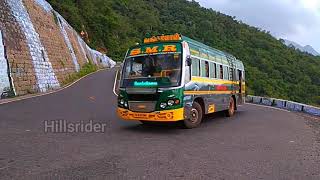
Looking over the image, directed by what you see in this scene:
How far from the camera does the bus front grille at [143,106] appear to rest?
10.2 m

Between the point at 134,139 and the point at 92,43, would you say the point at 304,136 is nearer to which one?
the point at 134,139

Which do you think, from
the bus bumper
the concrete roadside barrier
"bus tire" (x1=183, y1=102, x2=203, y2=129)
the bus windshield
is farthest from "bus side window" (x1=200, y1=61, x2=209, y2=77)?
the concrete roadside barrier

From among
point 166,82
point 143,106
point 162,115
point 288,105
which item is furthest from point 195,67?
point 288,105

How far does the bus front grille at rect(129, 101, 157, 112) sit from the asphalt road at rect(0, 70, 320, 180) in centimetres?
70

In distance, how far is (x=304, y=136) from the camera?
34.6ft

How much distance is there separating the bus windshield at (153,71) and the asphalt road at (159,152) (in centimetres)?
150

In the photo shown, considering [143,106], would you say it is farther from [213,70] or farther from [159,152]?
[213,70]

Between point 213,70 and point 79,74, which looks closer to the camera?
point 213,70

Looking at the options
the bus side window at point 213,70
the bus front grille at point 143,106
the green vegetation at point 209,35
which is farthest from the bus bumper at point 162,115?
the green vegetation at point 209,35

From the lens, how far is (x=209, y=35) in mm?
86562

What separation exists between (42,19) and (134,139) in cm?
2309

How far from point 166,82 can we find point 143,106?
38.8 inches

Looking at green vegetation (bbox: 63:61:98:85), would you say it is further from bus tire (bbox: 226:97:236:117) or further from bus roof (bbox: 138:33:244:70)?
bus roof (bbox: 138:33:244:70)

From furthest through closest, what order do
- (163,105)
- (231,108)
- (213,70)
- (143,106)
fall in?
(231,108) < (213,70) < (143,106) < (163,105)
